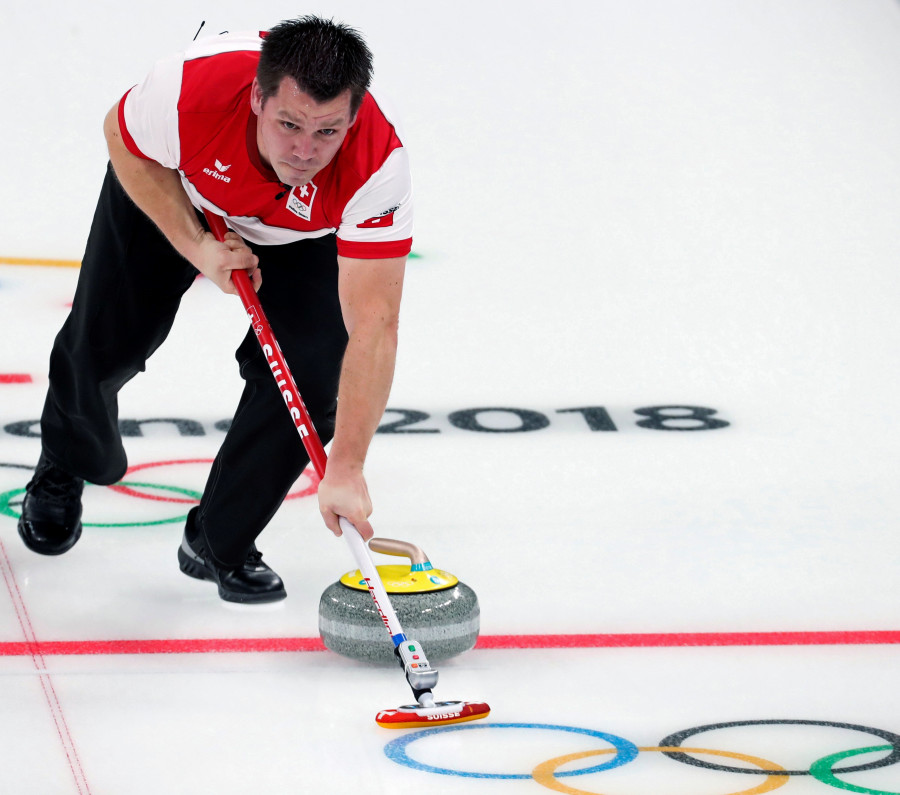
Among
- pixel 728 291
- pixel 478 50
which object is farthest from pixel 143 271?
pixel 478 50

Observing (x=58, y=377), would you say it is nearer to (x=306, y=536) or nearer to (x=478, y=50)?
(x=306, y=536)

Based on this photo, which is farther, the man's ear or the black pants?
the black pants

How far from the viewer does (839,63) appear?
7.12 m

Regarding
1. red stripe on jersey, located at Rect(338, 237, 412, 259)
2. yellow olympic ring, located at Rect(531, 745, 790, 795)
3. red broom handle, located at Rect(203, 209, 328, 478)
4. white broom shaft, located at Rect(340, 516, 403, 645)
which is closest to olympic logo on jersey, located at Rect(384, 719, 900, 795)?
yellow olympic ring, located at Rect(531, 745, 790, 795)

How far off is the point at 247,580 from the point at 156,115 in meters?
0.91

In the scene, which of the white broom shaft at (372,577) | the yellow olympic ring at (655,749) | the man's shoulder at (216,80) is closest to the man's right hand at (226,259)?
the man's shoulder at (216,80)

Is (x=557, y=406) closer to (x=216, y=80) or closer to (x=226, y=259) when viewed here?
(x=226, y=259)

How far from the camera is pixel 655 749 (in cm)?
222

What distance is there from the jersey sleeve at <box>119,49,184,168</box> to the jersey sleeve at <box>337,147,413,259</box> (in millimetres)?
383

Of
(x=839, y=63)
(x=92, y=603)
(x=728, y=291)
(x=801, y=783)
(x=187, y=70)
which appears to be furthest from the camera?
(x=839, y=63)

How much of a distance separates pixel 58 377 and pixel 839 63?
5171 millimetres

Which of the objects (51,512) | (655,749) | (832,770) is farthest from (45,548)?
(832,770)

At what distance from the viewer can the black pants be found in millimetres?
2801

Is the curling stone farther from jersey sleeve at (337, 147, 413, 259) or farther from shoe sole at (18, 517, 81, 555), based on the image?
shoe sole at (18, 517, 81, 555)
